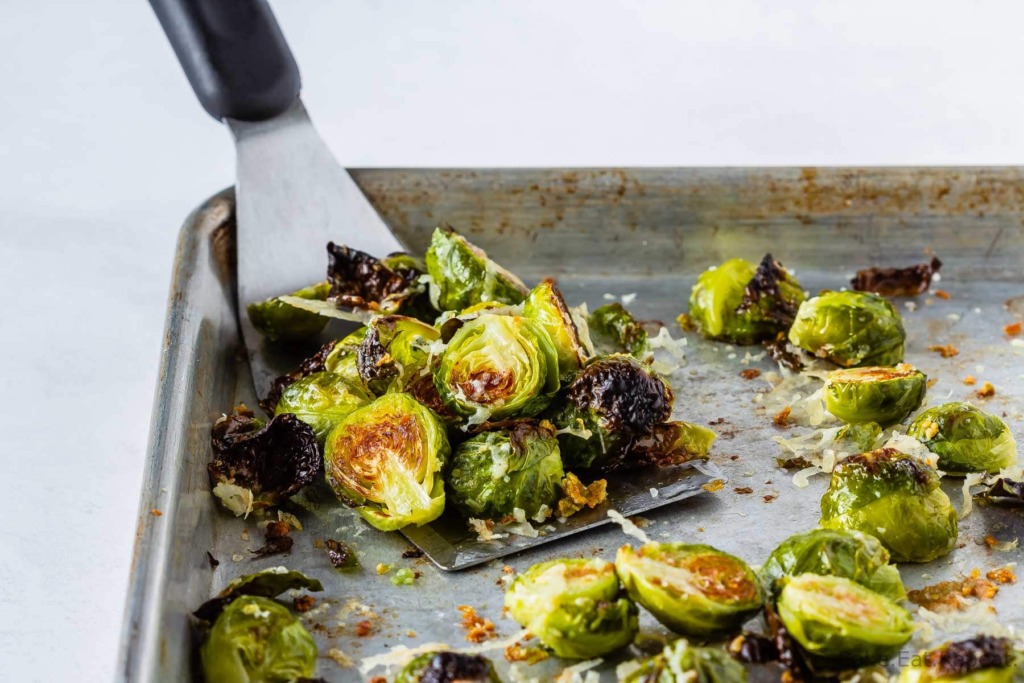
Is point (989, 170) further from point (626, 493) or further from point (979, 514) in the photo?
point (626, 493)

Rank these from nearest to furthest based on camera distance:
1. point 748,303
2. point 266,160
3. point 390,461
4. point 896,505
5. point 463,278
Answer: point 896,505, point 390,461, point 463,278, point 748,303, point 266,160

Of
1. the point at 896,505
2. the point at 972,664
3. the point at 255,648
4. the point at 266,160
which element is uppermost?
the point at 266,160

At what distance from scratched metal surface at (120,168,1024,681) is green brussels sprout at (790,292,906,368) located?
17 cm

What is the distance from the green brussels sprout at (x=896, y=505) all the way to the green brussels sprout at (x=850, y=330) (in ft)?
2.55

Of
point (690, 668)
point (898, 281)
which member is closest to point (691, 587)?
point (690, 668)

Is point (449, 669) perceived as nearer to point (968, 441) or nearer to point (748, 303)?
point (968, 441)

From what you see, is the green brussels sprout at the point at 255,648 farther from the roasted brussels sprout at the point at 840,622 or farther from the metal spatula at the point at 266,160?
the metal spatula at the point at 266,160

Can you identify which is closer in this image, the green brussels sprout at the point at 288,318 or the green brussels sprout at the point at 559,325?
the green brussels sprout at the point at 559,325

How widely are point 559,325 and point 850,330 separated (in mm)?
1037

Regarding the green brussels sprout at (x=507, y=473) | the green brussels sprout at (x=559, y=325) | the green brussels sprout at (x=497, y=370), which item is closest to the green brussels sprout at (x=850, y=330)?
the green brussels sprout at (x=559, y=325)

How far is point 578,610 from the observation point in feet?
8.54

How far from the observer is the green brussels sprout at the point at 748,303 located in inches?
159

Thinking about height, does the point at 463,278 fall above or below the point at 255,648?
above

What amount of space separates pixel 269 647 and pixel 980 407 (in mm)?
2233
